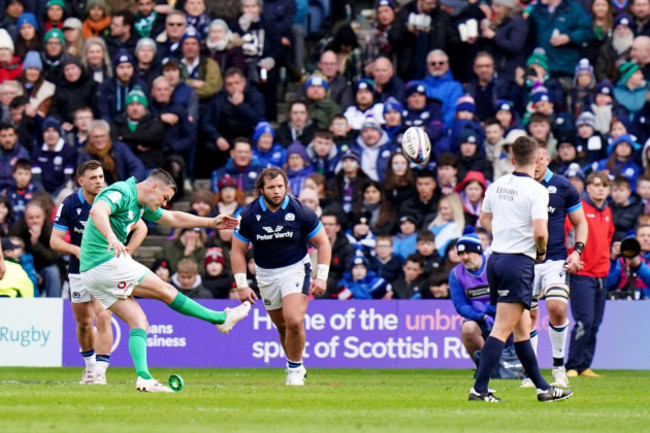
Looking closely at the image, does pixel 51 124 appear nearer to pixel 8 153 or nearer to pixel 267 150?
pixel 8 153

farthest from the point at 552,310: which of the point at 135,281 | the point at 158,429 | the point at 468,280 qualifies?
the point at 158,429

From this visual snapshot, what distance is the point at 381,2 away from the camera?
25.6 metres

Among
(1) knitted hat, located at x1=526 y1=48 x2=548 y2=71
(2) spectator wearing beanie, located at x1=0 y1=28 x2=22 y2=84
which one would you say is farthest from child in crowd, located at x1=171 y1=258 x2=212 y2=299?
(1) knitted hat, located at x1=526 y1=48 x2=548 y2=71

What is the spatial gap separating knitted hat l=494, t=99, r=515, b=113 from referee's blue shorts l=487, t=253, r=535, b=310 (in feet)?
37.0

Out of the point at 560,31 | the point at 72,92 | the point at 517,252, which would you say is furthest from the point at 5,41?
the point at 517,252

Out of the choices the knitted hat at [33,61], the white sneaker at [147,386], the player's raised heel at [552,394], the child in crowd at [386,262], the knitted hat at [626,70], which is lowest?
the child in crowd at [386,262]

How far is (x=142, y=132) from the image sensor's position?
925 inches

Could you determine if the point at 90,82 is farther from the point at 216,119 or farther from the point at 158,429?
the point at 158,429

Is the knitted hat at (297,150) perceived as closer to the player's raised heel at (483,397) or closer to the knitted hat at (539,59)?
the knitted hat at (539,59)

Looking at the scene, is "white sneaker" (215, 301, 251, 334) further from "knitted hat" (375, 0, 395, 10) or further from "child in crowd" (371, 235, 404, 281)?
"knitted hat" (375, 0, 395, 10)

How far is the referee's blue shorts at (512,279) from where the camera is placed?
→ 12.3 metres

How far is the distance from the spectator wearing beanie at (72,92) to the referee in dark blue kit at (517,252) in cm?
1330

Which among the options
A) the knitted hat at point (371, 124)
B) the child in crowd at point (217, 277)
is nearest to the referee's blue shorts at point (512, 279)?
the child in crowd at point (217, 277)

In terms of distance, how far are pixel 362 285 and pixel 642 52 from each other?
23.2 ft
